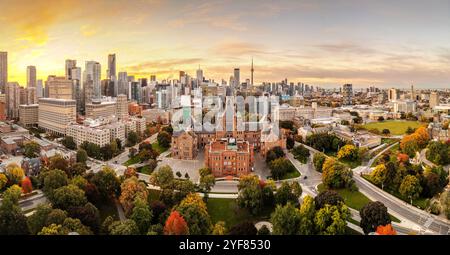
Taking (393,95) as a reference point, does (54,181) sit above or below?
below

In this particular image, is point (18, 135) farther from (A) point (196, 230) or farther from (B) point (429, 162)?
(B) point (429, 162)

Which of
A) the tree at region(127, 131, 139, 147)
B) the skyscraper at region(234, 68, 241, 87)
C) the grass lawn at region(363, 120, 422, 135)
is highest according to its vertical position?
the skyscraper at region(234, 68, 241, 87)

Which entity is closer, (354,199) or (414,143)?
(354,199)

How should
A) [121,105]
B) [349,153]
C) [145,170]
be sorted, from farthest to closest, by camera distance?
[121,105] → [349,153] → [145,170]

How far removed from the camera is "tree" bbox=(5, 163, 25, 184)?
198 inches

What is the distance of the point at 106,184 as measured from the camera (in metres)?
4.71

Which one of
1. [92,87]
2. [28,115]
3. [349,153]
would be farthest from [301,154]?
[92,87]

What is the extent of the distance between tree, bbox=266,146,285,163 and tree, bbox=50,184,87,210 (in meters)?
3.82

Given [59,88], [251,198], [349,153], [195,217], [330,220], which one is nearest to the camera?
[195,217]

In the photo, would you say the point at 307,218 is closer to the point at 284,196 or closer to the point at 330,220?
the point at 330,220

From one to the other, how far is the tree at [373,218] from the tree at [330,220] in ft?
0.91

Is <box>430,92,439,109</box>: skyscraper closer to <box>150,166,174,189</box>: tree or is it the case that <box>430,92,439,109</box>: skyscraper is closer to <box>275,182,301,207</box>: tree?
<box>275,182,301,207</box>: tree

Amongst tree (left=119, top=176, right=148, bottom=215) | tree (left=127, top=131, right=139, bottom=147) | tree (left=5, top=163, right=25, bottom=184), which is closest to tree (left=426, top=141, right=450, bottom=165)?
tree (left=119, top=176, right=148, bottom=215)

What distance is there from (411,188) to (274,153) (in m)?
2.66
